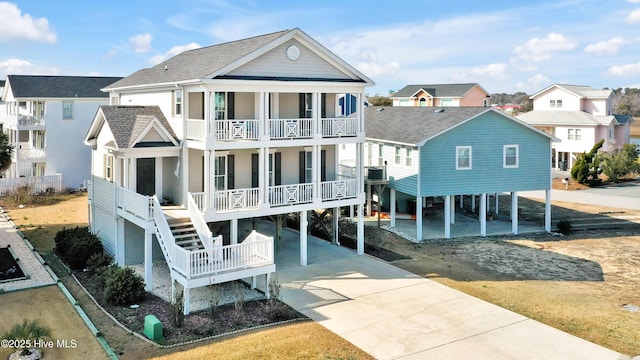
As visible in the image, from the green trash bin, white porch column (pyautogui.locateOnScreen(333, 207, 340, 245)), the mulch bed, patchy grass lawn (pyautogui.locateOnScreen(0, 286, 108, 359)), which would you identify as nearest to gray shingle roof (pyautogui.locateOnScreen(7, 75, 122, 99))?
white porch column (pyautogui.locateOnScreen(333, 207, 340, 245))

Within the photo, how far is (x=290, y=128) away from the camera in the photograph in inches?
875

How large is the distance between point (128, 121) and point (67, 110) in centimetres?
2359

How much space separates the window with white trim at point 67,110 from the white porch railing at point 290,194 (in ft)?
89.8

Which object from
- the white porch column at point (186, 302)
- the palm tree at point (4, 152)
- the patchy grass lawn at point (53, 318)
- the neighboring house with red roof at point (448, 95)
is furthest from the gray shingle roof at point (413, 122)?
the neighboring house with red roof at point (448, 95)

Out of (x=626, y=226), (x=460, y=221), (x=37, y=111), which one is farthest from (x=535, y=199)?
(x=37, y=111)

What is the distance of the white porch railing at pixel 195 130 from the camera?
2083 cm

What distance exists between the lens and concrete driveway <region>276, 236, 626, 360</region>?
1432 cm

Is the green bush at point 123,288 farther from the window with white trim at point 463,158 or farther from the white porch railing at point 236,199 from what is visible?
the window with white trim at point 463,158

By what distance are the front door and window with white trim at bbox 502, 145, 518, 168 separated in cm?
1875

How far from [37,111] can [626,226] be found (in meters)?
42.9

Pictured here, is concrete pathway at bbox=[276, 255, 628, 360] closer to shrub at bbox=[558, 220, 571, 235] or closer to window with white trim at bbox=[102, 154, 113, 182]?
window with white trim at bbox=[102, 154, 113, 182]

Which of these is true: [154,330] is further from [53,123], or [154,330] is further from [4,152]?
[53,123]

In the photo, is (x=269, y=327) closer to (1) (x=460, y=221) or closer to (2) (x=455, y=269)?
(2) (x=455, y=269)

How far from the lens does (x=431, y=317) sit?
1662 centimetres
